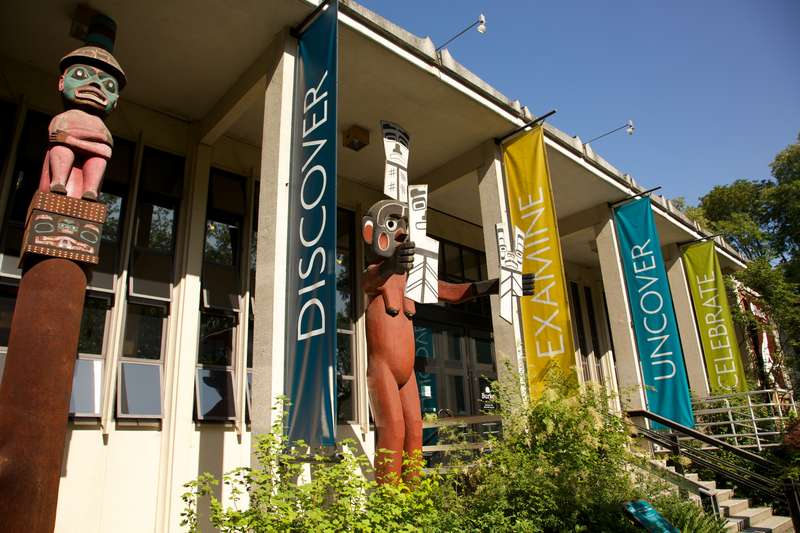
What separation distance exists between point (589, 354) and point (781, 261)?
17028 mm

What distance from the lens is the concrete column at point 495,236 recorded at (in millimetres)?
10133

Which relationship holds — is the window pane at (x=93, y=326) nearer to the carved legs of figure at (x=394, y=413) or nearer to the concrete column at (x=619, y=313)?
the carved legs of figure at (x=394, y=413)

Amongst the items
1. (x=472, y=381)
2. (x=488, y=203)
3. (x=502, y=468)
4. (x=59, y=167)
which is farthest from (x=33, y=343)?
(x=472, y=381)

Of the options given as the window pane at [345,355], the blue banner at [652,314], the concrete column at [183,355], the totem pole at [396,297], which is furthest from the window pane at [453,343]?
the concrete column at [183,355]

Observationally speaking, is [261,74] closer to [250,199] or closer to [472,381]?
[250,199]

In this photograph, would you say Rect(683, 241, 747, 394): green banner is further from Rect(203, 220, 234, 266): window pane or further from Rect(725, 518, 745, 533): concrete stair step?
Rect(203, 220, 234, 266): window pane

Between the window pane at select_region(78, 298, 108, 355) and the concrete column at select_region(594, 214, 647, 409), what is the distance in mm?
11097

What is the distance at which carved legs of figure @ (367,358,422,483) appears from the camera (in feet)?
23.7

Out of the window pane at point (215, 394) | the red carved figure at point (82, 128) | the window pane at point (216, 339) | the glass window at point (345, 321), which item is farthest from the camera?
the glass window at point (345, 321)

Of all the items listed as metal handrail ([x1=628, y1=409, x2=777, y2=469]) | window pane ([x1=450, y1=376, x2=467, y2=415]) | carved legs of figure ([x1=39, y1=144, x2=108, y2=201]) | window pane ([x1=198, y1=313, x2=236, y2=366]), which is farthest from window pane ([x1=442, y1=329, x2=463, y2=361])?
carved legs of figure ([x1=39, y1=144, x2=108, y2=201])

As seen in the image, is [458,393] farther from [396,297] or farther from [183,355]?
[183,355]

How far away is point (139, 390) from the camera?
8.89m

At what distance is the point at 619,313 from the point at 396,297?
28.6ft

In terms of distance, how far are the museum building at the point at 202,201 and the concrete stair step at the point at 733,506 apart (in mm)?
2938
